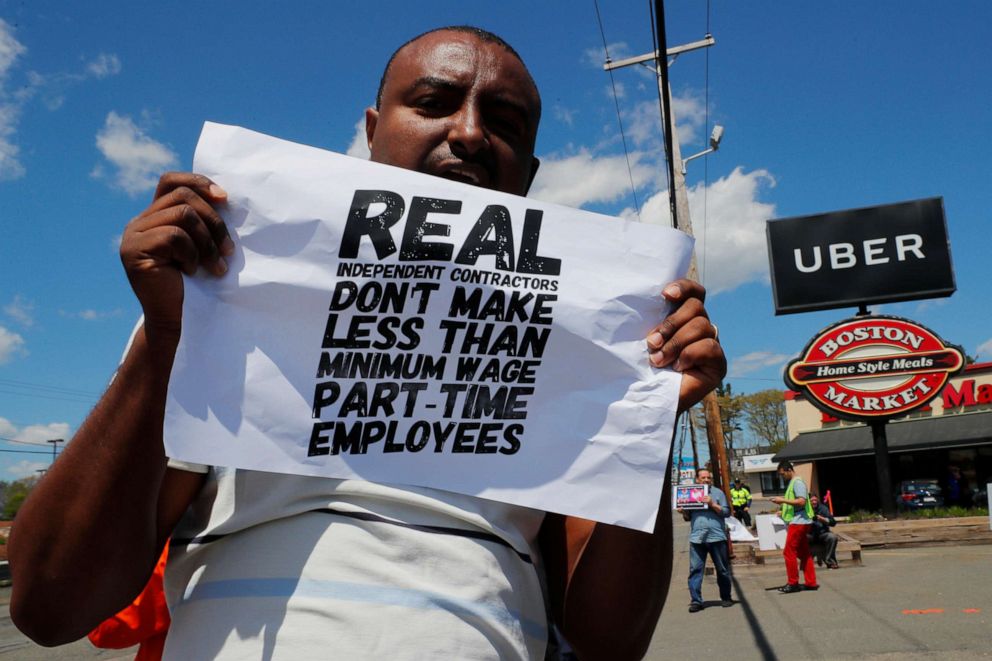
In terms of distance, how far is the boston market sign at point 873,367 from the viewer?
18.5 meters

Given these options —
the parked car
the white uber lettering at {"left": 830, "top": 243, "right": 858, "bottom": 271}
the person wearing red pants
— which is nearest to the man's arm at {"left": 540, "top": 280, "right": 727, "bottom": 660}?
the person wearing red pants

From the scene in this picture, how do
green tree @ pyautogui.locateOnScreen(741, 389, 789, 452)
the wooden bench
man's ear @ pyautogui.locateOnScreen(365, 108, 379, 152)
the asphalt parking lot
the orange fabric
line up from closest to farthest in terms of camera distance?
the orange fabric, man's ear @ pyautogui.locateOnScreen(365, 108, 379, 152), the asphalt parking lot, the wooden bench, green tree @ pyautogui.locateOnScreen(741, 389, 789, 452)

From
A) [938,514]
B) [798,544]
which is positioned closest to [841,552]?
[798,544]

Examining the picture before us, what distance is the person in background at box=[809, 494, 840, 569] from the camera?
14087 millimetres

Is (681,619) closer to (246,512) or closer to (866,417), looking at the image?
(246,512)

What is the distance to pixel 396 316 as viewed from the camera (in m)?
1.30

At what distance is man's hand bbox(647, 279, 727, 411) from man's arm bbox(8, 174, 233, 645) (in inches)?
30.7

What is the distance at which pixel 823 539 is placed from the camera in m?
14.4

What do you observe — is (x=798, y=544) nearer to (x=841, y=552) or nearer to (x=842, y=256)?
(x=841, y=552)

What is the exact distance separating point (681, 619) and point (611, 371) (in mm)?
9109

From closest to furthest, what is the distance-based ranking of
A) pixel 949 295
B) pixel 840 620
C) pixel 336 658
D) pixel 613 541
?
pixel 336 658 → pixel 613 541 → pixel 840 620 → pixel 949 295

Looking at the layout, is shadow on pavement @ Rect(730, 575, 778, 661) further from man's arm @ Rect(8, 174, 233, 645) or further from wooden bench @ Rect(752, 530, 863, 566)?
→ man's arm @ Rect(8, 174, 233, 645)

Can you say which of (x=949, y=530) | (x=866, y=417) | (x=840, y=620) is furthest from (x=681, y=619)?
(x=866, y=417)

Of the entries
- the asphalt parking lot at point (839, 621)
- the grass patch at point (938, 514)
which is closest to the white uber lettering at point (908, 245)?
the grass patch at point (938, 514)
